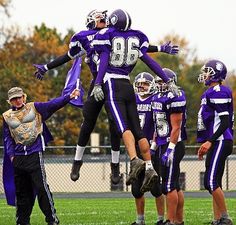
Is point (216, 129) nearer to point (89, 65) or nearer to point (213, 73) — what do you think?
point (213, 73)

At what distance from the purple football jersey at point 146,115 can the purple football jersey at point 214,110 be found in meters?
0.86

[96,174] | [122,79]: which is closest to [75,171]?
[122,79]

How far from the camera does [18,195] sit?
12273 millimetres

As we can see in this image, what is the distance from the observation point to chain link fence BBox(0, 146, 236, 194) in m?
26.2

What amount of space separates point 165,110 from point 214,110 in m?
0.67

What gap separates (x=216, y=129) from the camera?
12055mm

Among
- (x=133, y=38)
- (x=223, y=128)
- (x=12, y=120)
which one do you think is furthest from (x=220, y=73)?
(x=12, y=120)

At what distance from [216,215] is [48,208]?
7.84ft

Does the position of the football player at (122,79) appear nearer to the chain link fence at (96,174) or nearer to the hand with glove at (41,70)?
the hand with glove at (41,70)

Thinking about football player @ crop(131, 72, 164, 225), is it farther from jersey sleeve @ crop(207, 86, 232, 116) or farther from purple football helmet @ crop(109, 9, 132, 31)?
purple football helmet @ crop(109, 9, 132, 31)

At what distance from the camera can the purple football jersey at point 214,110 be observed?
470 inches

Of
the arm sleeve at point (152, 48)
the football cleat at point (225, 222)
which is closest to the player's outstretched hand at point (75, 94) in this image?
the arm sleeve at point (152, 48)

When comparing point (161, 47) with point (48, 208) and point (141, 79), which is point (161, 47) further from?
point (48, 208)

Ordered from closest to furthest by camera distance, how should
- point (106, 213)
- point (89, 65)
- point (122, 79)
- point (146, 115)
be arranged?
point (122, 79) → point (89, 65) → point (146, 115) → point (106, 213)
